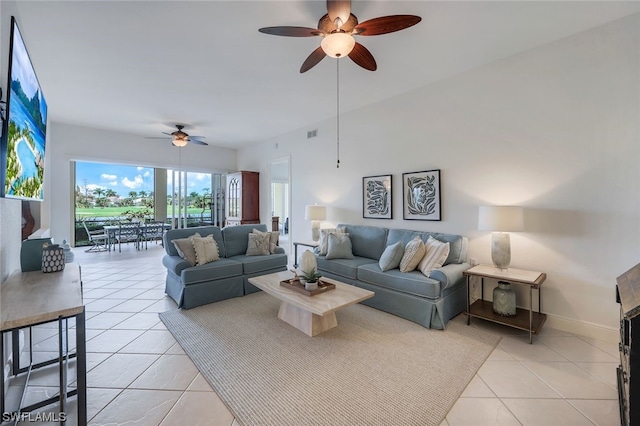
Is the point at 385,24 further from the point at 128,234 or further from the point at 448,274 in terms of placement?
the point at 128,234

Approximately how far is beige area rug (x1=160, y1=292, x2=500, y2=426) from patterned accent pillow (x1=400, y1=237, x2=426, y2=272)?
2.00 ft

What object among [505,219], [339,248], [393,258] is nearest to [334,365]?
[393,258]

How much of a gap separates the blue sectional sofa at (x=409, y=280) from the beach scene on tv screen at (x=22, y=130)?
312 cm

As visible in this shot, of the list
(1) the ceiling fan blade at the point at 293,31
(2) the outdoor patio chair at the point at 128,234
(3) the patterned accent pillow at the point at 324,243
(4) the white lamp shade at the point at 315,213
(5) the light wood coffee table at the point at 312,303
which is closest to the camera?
(1) the ceiling fan blade at the point at 293,31

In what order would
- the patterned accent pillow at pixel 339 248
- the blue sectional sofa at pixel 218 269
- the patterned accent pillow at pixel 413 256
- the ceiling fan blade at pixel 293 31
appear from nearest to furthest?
the ceiling fan blade at pixel 293 31
the patterned accent pillow at pixel 413 256
the blue sectional sofa at pixel 218 269
the patterned accent pillow at pixel 339 248

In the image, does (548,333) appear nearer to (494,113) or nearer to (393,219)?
(393,219)

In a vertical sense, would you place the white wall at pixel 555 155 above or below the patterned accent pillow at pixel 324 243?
above

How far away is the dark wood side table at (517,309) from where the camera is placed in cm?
253

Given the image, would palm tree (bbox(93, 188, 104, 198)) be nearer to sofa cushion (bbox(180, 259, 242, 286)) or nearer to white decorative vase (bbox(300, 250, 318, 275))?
sofa cushion (bbox(180, 259, 242, 286))

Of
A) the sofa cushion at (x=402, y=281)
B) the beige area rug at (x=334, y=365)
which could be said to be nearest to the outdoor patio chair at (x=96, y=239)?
the beige area rug at (x=334, y=365)

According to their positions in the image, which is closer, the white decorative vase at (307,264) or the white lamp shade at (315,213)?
the white decorative vase at (307,264)

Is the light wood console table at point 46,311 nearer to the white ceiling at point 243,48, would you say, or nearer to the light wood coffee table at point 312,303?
the light wood coffee table at point 312,303

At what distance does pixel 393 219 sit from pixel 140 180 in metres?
8.57

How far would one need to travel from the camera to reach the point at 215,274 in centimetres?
347
